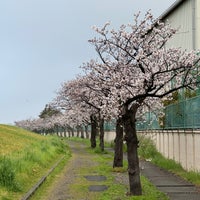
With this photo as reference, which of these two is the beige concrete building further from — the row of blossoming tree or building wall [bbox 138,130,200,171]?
the row of blossoming tree

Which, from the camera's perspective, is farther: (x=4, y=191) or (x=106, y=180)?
(x=106, y=180)

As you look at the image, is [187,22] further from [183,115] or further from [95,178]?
[95,178]

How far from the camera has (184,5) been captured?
104 feet

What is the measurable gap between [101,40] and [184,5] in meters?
18.4

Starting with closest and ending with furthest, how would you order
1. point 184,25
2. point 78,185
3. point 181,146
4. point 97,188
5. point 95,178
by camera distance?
point 97,188 < point 78,185 < point 95,178 < point 181,146 < point 184,25

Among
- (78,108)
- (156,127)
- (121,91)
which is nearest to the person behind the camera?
Answer: (121,91)

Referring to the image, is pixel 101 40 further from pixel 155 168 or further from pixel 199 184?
pixel 155 168

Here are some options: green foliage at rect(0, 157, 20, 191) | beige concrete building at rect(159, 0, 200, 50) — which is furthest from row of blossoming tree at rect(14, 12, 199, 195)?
beige concrete building at rect(159, 0, 200, 50)

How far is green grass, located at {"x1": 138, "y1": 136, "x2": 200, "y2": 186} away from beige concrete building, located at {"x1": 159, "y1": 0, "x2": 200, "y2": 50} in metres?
6.85

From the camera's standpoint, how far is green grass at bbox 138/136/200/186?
1761 cm

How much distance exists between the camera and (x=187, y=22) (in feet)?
101

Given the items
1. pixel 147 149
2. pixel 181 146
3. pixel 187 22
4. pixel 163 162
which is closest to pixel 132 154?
pixel 181 146

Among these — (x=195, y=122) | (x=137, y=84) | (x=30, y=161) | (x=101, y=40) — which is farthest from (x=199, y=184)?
(x=30, y=161)

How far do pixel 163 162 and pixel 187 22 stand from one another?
1076 cm
